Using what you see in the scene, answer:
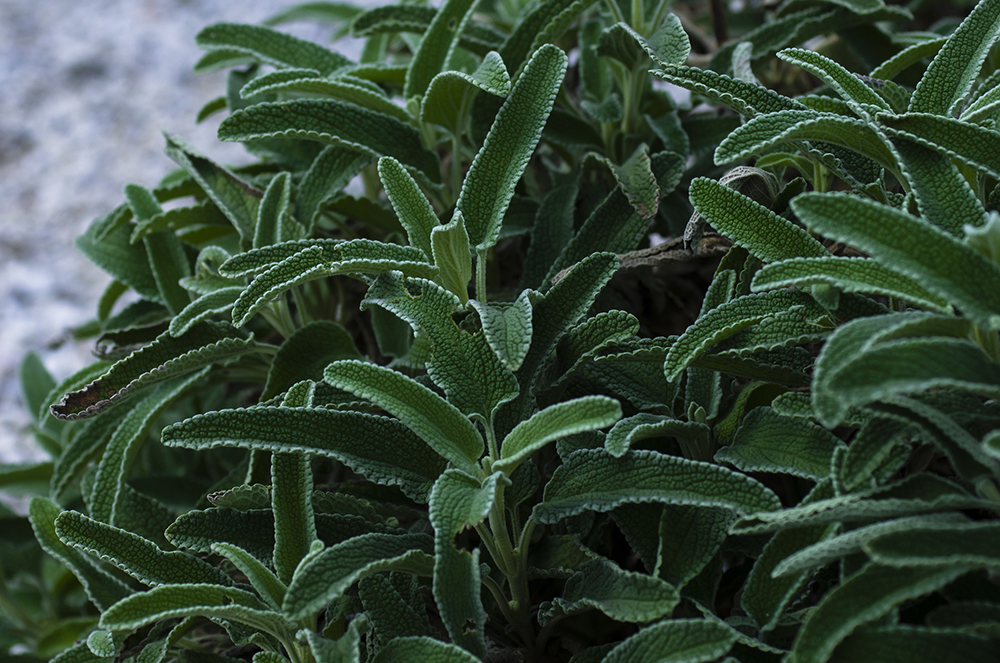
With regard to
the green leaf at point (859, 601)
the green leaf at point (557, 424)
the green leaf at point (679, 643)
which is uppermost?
the green leaf at point (557, 424)

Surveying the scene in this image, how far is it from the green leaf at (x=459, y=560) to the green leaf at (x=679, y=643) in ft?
0.33

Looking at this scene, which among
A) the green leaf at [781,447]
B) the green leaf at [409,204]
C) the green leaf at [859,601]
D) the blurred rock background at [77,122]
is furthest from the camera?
the blurred rock background at [77,122]


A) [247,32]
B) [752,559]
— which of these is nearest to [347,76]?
[247,32]

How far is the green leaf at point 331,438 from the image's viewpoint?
62 cm

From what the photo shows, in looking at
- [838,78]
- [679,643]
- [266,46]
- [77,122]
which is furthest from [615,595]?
[77,122]

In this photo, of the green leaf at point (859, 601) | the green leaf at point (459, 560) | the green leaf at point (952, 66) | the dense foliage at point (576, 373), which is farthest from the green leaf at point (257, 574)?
the green leaf at point (952, 66)

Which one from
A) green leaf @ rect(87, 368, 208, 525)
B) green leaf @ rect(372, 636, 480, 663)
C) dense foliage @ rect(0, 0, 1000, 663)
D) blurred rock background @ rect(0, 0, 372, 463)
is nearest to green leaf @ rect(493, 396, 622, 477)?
dense foliage @ rect(0, 0, 1000, 663)

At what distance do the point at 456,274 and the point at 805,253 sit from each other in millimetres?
272

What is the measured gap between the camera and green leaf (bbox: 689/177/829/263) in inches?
25.5

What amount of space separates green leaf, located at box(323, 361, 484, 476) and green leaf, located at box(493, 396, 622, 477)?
0.03m

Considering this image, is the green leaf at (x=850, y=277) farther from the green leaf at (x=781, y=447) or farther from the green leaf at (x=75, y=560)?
the green leaf at (x=75, y=560)

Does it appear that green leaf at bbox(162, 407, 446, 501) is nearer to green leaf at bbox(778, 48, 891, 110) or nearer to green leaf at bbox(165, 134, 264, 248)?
green leaf at bbox(165, 134, 264, 248)

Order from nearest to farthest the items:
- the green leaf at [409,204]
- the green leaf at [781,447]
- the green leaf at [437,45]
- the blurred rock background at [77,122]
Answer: the green leaf at [781,447] < the green leaf at [409,204] < the green leaf at [437,45] < the blurred rock background at [77,122]

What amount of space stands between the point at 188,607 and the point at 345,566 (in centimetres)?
11
